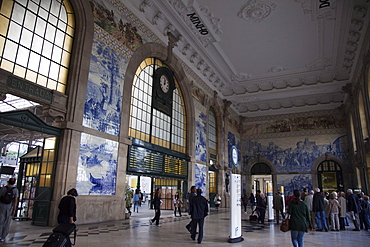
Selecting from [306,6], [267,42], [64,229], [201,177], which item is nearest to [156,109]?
[201,177]

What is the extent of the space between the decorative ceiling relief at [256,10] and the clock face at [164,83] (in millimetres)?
5209

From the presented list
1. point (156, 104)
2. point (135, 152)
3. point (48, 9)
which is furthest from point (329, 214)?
point (48, 9)

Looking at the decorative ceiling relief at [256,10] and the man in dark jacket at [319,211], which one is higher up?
the decorative ceiling relief at [256,10]

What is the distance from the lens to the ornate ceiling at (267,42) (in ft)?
44.1

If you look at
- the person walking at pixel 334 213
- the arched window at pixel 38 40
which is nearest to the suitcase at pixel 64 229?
the arched window at pixel 38 40

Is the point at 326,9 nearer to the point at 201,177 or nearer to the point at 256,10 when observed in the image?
the point at 256,10

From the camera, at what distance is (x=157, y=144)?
45.7 ft

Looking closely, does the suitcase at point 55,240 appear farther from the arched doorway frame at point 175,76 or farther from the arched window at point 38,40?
the arched doorway frame at point 175,76

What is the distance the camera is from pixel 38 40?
8406 mm

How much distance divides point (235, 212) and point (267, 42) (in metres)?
12.9

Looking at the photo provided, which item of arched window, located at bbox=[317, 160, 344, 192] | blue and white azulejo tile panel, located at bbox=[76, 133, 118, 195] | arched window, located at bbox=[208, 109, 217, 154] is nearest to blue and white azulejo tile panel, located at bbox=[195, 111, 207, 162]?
arched window, located at bbox=[208, 109, 217, 154]

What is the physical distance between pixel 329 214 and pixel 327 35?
1075 cm

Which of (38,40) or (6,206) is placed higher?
(38,40)

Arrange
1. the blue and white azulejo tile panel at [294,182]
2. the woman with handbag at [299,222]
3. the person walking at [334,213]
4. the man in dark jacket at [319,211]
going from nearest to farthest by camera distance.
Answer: the woman with handbag at [299,222], the man in dark jacket at [319,211], the person walking at [334,213], the blue and white azulejo tile panel at [294,182]
